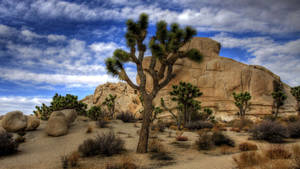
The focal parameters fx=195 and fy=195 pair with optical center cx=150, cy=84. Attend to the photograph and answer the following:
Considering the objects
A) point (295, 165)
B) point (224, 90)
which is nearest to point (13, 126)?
point (295, 165)

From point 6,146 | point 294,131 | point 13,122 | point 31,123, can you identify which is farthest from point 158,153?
point 13,122

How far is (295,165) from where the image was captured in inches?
197

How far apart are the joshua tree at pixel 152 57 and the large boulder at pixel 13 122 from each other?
30.4 feet

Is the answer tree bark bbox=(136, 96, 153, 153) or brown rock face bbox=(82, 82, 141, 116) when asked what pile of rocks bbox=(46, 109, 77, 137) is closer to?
tree bark bbox=(136, 96, 153, 153)

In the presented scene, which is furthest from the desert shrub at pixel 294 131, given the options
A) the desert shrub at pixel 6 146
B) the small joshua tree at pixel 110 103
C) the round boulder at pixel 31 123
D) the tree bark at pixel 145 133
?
the small joshua tree at pixel 110 103

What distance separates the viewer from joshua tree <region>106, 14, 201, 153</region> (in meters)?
10.0

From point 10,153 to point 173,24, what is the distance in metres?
11.0

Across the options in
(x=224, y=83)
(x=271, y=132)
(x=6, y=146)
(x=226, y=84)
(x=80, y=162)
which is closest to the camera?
(x=80, y=162)

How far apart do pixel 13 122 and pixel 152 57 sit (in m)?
12.2

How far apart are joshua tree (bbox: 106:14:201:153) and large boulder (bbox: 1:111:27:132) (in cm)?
927

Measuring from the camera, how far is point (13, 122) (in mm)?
14875

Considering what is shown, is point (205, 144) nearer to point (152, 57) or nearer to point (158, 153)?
point (158, 153)

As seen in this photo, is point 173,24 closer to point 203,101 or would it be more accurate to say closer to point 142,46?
point 142,46

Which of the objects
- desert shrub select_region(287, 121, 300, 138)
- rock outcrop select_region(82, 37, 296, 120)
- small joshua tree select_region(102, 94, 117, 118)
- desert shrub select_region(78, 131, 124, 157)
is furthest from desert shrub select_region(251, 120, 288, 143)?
rock outcrop select_region(82, 37, 296, 120)
